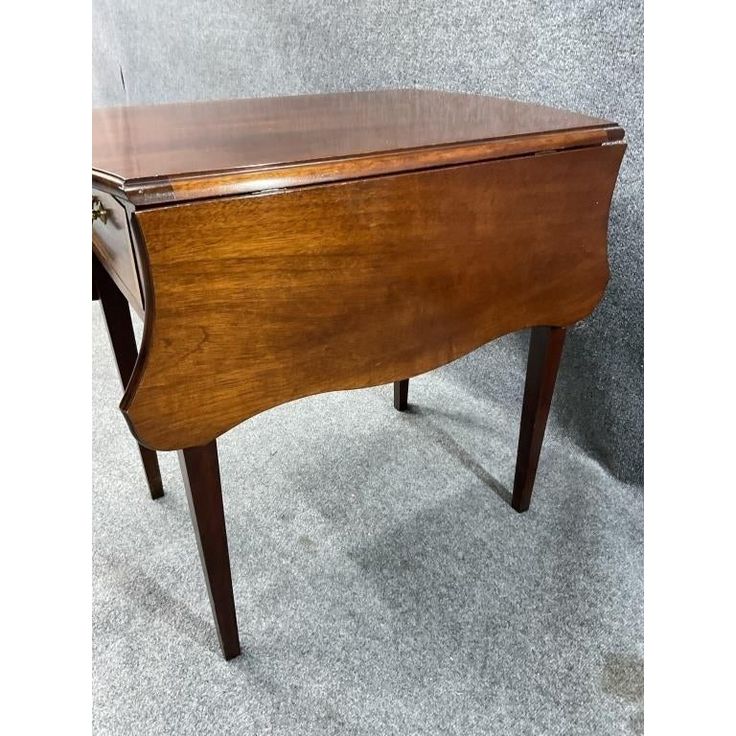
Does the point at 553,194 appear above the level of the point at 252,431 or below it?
above

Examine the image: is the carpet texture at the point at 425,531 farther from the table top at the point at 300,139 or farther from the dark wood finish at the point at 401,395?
the table top at the point at 300,139

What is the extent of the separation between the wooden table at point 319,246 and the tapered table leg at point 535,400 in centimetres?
7

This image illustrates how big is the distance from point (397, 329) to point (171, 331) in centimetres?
25

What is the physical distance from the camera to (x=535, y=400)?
1049 millimetres

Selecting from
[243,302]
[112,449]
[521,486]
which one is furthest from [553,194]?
[112,449]

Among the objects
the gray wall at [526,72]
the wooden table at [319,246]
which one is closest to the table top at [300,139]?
the wooden table at [319,246]

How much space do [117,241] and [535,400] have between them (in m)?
0.64

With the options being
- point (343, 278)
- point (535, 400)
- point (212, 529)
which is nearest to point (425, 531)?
point (535, 400)

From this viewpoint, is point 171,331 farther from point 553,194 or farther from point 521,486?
point 521,486

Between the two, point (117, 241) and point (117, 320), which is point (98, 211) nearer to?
point (117, 241)

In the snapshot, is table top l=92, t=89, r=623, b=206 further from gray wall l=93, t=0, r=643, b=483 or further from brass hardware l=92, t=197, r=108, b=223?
gray wall l=93, t=0, r=643, b=483

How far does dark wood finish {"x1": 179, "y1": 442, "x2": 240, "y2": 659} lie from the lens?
0.77m

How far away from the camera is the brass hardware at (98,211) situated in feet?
2.25

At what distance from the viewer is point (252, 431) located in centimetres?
138
